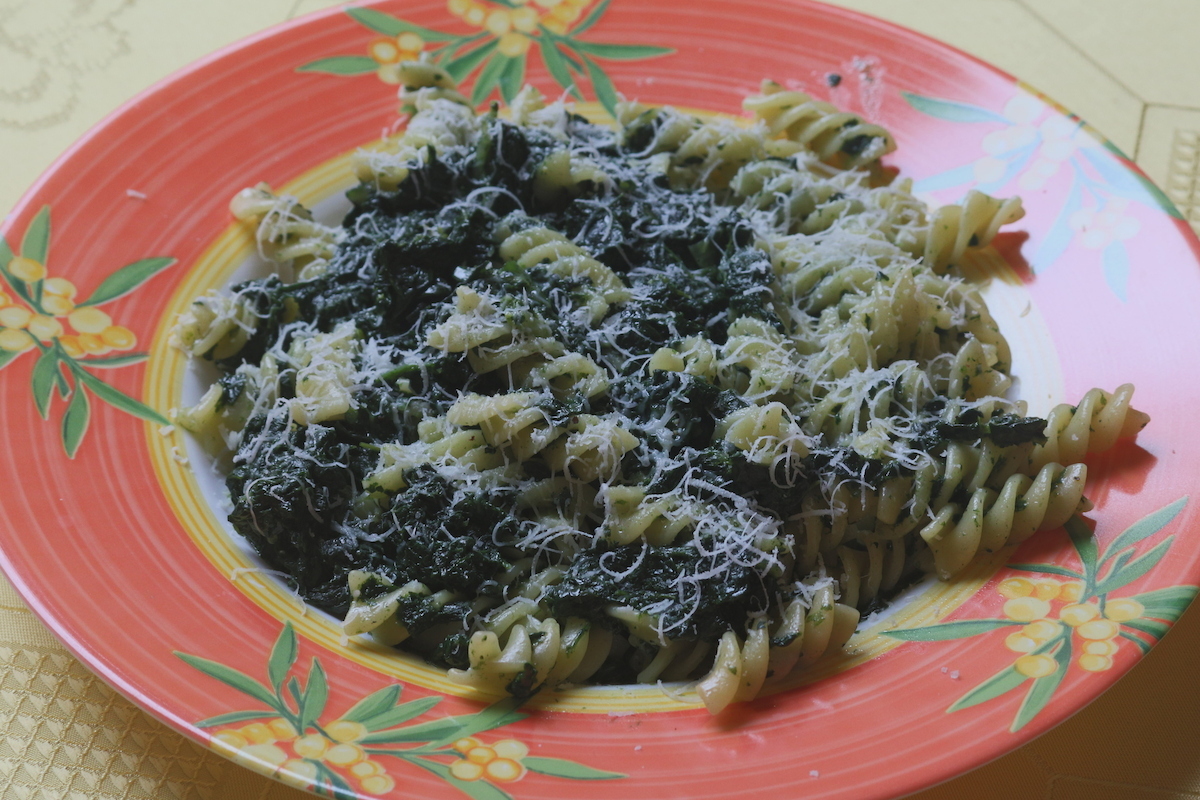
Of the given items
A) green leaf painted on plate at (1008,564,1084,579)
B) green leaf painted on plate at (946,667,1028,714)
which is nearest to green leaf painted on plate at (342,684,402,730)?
green leaf painted on plate at (946,667,1028,714)

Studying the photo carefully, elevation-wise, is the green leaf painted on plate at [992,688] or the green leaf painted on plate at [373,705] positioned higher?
the green leaf painted on plate at [373,705]

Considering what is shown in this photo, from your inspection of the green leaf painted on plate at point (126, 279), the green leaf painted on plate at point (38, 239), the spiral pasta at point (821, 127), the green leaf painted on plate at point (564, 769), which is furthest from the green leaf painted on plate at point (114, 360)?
the spiral pasta at point (821, 127)

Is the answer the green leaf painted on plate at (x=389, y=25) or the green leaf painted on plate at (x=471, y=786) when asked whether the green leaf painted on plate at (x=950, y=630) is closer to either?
the green leaf painted on plate at (x=471, y=786)

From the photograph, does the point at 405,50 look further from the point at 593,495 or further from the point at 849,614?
the point at 849,614

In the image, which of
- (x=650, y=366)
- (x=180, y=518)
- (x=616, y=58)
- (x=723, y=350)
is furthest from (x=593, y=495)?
(x=616, y=58)

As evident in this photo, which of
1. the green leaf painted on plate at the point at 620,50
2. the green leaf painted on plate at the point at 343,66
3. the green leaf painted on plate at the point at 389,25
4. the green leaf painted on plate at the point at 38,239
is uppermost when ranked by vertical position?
the green leaf painted on plate at the point at 389,25

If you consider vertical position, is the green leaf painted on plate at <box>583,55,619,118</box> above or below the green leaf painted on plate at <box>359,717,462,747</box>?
above

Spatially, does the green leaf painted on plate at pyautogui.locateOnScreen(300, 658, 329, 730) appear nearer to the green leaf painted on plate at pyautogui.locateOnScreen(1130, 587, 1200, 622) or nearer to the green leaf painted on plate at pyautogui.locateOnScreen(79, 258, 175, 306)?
the green leaf painted on plate at pyautogui.locateOnScreen(79, 258, 175, 306)
